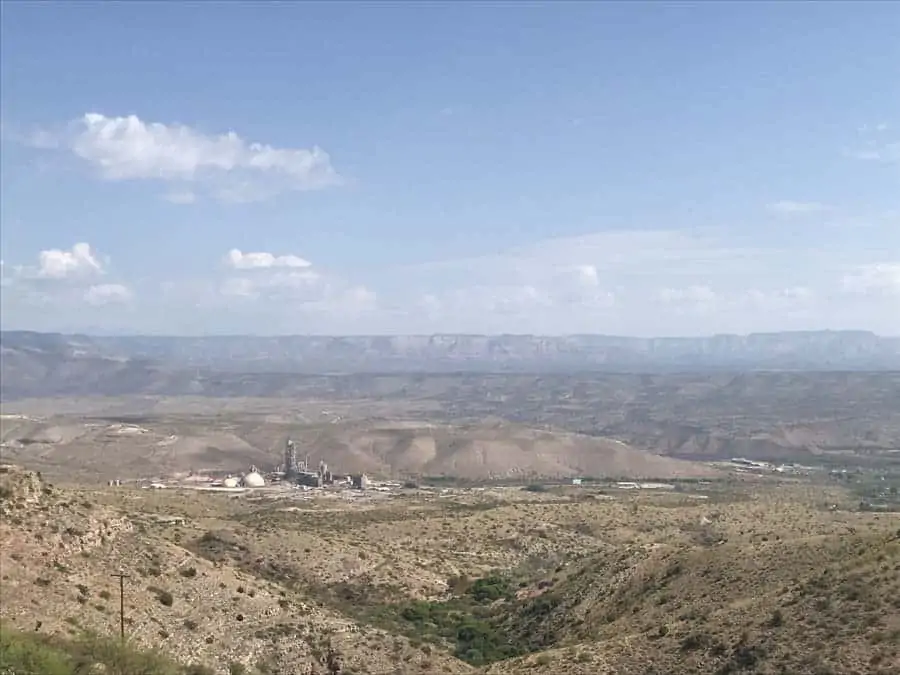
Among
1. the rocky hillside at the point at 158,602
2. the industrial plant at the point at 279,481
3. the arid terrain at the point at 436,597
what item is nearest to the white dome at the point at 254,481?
the industrial plant at the point at 279,481

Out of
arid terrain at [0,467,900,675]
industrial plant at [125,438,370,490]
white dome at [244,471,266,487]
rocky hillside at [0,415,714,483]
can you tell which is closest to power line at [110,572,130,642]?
arid terrain at [0,467,900,675]

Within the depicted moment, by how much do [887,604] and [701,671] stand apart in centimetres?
548

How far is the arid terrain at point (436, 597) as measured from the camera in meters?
25.8

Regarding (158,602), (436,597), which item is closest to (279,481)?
(436,597)

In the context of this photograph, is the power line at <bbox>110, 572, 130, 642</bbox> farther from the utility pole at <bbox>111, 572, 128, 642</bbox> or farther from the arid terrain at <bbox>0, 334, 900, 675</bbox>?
the arid terrain at <bbox>0, 334, 900, 675</bbox>

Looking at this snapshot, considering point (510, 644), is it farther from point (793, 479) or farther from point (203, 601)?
point (793, 479)

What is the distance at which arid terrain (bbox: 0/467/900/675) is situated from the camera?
2581cm

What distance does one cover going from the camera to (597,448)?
16925cm

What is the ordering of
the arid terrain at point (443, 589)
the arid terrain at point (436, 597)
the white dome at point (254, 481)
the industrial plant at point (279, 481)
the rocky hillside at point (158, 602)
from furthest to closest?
the white dome at point (254, 481)
the industrial plant at point (279, 481)
the rocky hillside at point (158, 602)
the arid terrain at point (436, 597)
the arid terrain at point (443, 589)

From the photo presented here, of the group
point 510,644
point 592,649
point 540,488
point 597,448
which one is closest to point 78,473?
point 540,488

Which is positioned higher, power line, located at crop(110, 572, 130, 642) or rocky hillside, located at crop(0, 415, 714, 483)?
power line, located at crop(110, 572, 130, 642)

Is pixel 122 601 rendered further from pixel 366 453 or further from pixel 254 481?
pixel 366 453

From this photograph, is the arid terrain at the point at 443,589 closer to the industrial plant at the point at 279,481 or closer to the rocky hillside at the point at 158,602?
the rocky hillside at the point at 158,602

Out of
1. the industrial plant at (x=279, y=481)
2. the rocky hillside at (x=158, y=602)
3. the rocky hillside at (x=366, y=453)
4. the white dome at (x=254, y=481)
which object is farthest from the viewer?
the rocky hillside at (x=366, y=453)
